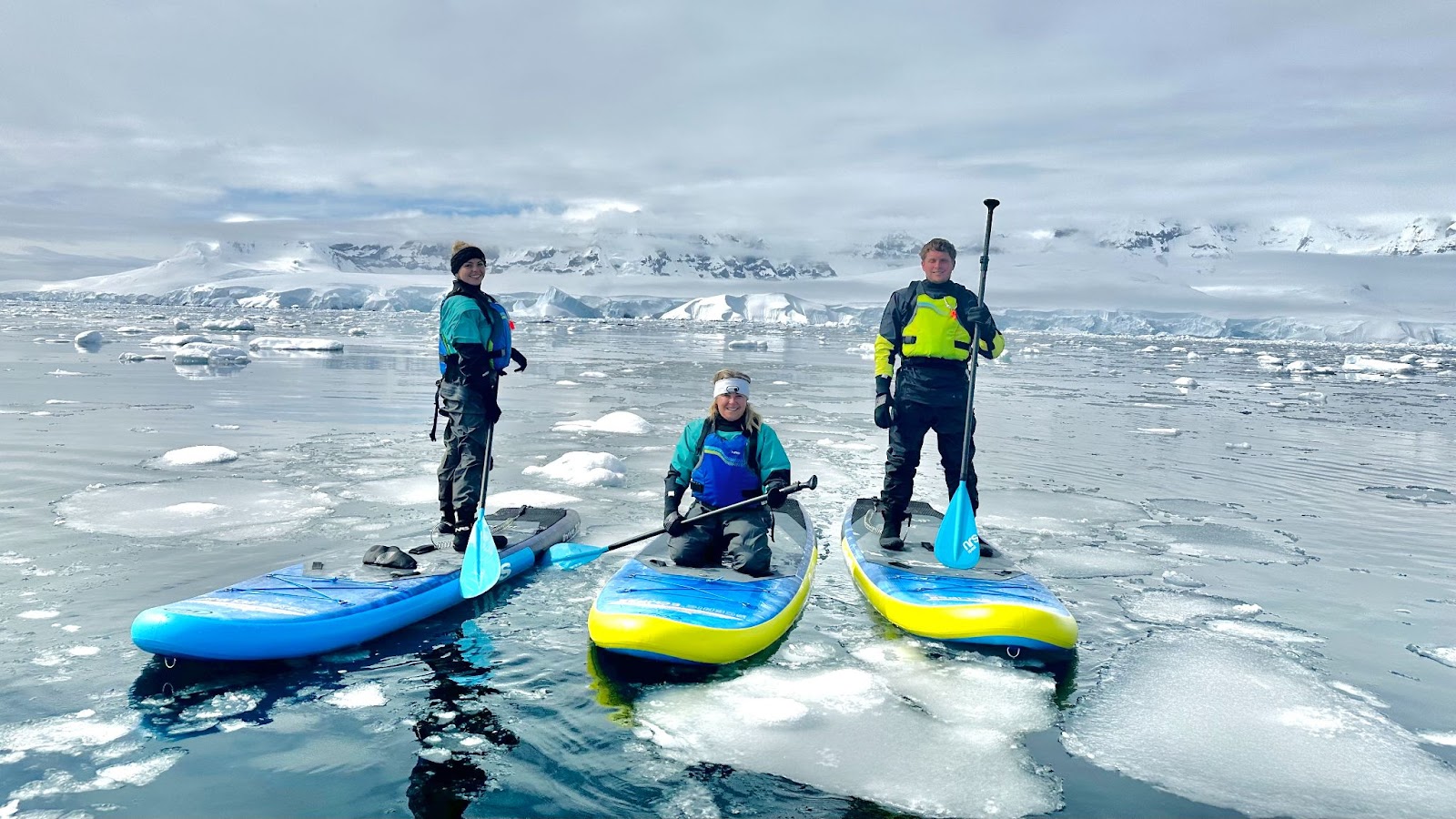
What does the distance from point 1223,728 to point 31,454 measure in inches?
433

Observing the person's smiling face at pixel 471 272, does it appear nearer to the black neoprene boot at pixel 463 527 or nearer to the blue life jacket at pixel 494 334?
the blue life jacket at pixel 494 334

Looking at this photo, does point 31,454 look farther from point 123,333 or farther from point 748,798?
point 123,333

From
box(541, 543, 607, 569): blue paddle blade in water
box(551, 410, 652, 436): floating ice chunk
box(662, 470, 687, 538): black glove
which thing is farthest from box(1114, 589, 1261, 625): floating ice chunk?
box(551, 410, 652, 436): floating ice chunk

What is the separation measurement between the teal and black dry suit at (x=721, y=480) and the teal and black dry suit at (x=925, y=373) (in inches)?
43.2

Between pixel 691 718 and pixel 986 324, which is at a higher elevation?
pixel 986 324

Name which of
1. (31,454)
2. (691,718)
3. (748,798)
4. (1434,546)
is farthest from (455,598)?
(1434,546)

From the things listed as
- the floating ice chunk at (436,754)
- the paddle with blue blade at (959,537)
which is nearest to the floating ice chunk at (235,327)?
the paddle with blue blade at (959,537)

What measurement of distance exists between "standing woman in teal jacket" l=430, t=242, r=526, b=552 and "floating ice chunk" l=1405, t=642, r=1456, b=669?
18.3 ft

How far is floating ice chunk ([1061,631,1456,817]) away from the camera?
10.3 feet

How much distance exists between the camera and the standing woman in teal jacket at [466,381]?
17.7 ft

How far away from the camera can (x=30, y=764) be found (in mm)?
3043

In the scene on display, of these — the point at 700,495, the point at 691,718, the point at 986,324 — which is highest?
the point at 986,324

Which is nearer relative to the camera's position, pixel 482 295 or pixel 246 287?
pixel 482 295

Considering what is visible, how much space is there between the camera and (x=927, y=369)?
5680 millimetres
